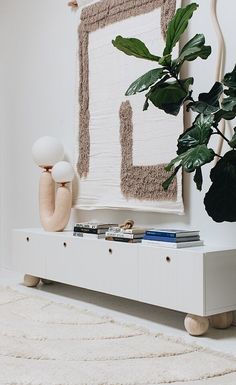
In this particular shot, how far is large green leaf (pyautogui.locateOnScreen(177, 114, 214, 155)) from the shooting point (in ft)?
6.80

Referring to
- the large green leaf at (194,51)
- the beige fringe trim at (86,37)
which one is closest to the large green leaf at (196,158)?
the large green leaf at (194,51)

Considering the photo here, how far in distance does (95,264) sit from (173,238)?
59 centimetres

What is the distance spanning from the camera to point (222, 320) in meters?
2.47

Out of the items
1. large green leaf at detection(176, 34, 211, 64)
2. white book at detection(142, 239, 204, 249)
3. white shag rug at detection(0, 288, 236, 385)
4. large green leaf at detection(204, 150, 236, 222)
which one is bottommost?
white shag rug at detection(0, 288, 236, 385)

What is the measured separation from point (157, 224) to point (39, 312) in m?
0.78

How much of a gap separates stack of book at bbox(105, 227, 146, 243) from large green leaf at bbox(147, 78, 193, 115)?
737mm

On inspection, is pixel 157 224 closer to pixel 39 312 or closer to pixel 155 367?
pixel 39 312

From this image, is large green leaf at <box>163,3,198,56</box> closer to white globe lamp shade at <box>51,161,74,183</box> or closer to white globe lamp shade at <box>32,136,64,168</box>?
white globe lamp shade at <box>51,161,74,183</box>

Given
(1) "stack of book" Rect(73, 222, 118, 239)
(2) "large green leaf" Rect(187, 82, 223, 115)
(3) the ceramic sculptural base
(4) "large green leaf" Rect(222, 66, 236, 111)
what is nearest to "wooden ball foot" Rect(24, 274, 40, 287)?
(3) the ceramic sculptural base

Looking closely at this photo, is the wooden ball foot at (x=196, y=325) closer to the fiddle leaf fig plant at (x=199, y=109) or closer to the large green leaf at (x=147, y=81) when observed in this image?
the fiddle leaf fig plant at (x=199, y=109)

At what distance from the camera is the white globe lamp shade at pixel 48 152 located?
3.49 metres

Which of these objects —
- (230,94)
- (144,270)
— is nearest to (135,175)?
(144,270)

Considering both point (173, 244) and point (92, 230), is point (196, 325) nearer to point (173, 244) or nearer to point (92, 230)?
point (173, 244)

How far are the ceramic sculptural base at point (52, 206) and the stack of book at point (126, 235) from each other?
23.5 inches
